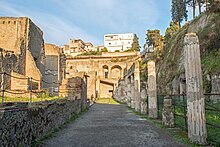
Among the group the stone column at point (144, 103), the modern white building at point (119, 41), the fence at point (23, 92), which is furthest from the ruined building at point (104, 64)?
the modern white building at point (119, 41)

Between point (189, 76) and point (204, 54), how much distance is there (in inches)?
587

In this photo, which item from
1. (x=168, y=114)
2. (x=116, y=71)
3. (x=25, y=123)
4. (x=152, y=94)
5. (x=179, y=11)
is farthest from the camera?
(x=116, y=71)

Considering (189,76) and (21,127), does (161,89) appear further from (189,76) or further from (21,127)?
(21,127)

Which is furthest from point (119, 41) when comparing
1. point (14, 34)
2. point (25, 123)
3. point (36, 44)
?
point (25, 123)

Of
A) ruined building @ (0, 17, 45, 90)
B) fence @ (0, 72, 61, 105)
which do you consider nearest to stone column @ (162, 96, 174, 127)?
fence @ (0, 72, 61, 105)

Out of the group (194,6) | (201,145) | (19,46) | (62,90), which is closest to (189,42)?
(201,145)

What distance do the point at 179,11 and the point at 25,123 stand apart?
46.0 m

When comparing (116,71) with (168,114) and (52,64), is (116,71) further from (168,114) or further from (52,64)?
(168,114)

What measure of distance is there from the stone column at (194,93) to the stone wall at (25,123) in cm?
410

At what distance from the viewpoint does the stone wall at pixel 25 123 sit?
4.09m

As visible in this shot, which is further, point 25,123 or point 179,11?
point 179,11

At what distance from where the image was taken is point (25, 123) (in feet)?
16.7

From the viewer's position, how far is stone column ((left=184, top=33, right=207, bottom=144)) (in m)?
5.56

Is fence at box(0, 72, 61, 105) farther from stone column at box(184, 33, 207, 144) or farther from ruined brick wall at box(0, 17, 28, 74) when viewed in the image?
ruined brick wall at box(0, 17, 28, 74)
